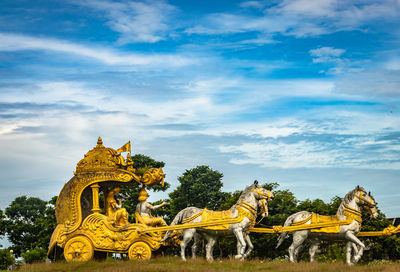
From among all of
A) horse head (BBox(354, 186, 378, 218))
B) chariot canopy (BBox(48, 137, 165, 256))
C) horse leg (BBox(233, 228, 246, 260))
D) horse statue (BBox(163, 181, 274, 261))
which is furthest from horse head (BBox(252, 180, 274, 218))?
chariot canopy (BBox(48, 137, 165, 256))

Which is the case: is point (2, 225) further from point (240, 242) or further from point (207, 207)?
point (240, 242)

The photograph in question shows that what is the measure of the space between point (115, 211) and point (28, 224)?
60.3 ft

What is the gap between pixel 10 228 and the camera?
35.2m

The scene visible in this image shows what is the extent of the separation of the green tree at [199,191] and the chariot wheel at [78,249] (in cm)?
1238

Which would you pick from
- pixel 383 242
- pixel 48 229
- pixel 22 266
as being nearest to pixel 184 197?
pixel 48 229

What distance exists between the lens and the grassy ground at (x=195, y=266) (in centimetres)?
1515

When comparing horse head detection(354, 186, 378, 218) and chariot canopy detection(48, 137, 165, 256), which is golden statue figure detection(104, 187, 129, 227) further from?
horse head detection(354, 186, 378, 218)

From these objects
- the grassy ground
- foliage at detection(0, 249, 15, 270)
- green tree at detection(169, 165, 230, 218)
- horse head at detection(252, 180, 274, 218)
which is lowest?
Result: the grassy ground

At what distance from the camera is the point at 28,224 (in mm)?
35250

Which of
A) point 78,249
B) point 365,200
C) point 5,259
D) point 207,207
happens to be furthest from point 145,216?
point 207,207

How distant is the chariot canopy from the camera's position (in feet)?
59.2

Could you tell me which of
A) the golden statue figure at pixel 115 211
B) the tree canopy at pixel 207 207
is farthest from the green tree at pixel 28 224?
the golden statue figure at pixel 115 211

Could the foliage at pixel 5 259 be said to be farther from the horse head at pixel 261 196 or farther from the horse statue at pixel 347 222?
the horse statue at pixel 347 222

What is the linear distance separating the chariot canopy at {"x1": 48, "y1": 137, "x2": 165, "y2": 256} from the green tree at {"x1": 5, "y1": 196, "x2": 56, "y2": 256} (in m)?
11.0
